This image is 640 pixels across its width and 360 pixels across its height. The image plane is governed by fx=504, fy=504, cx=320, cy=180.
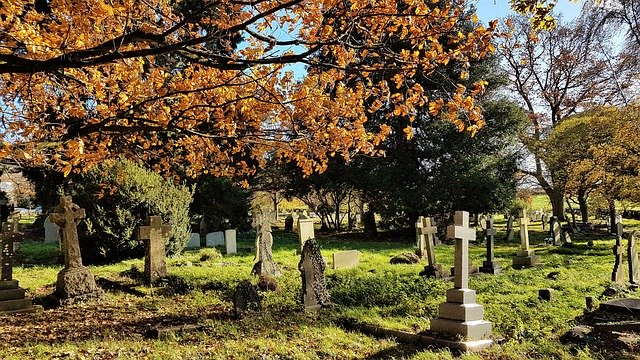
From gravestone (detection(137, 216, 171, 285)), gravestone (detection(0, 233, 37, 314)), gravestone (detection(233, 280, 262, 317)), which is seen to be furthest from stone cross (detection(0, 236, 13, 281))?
gravestone (detection(233, 280, 262, 317))

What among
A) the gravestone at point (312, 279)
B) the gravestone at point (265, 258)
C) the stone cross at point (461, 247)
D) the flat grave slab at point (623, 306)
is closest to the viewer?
the stone cross at point (461, 247)

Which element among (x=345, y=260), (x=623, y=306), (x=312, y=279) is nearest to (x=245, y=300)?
(x=312, y=279)

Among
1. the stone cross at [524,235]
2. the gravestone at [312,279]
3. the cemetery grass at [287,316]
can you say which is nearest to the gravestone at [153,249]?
the cemetery grass at [287,316]

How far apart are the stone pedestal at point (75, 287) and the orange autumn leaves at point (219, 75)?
264cm

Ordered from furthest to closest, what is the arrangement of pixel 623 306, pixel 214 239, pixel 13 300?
pixel 214 239 → pixel 13 300 → pixel 623 306

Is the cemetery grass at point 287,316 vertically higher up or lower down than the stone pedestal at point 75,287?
lower down

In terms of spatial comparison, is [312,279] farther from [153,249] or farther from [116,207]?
[116,207]

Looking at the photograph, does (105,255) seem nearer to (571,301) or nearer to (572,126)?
(571,301)

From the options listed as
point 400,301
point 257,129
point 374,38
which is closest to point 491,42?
point 374,38

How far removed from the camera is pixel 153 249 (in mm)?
11906

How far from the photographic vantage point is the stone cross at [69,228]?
10383 millimetres

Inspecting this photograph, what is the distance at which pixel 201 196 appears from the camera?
23812 millimetres

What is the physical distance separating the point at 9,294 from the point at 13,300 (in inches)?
6.6

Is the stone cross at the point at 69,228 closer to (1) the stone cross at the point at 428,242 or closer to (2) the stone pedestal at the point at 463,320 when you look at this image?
(2) the stone pedestal at the point at 463,320
